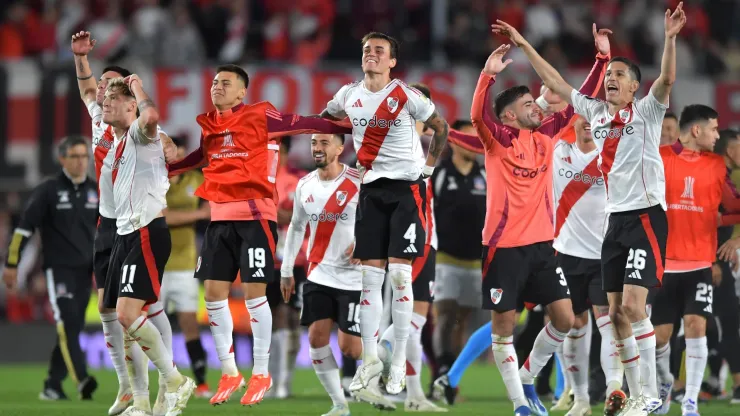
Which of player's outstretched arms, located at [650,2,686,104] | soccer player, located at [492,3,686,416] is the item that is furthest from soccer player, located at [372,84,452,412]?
player's outstretched arms, located at [650,2,686,104]

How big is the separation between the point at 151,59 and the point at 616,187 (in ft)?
41.7

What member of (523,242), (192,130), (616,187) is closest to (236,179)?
(523,242)

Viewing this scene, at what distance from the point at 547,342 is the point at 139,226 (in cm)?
373

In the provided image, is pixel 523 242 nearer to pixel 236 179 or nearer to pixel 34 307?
pixel 236 179

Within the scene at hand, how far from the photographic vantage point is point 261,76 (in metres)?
20.9

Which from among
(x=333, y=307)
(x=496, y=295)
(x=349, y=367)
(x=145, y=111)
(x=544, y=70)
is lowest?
(x=349, y=367)

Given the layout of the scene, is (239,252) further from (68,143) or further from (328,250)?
(68,143)

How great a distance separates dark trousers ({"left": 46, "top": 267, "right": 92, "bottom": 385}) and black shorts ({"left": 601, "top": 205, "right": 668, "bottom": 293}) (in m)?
6.50

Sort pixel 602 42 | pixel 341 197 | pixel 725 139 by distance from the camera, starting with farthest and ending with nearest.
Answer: pixel 725 139 < pixel 341 197 < pixel 602 42

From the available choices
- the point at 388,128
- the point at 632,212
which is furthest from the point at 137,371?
the point at 632,212

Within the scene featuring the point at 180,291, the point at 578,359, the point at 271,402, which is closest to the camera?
the point at 578,359

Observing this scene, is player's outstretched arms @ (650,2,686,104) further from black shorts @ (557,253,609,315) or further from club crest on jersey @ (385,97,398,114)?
black shorts @ (557,253,609,315)

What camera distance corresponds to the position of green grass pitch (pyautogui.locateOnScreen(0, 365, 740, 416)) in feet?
37.7

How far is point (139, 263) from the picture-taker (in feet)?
33.1
